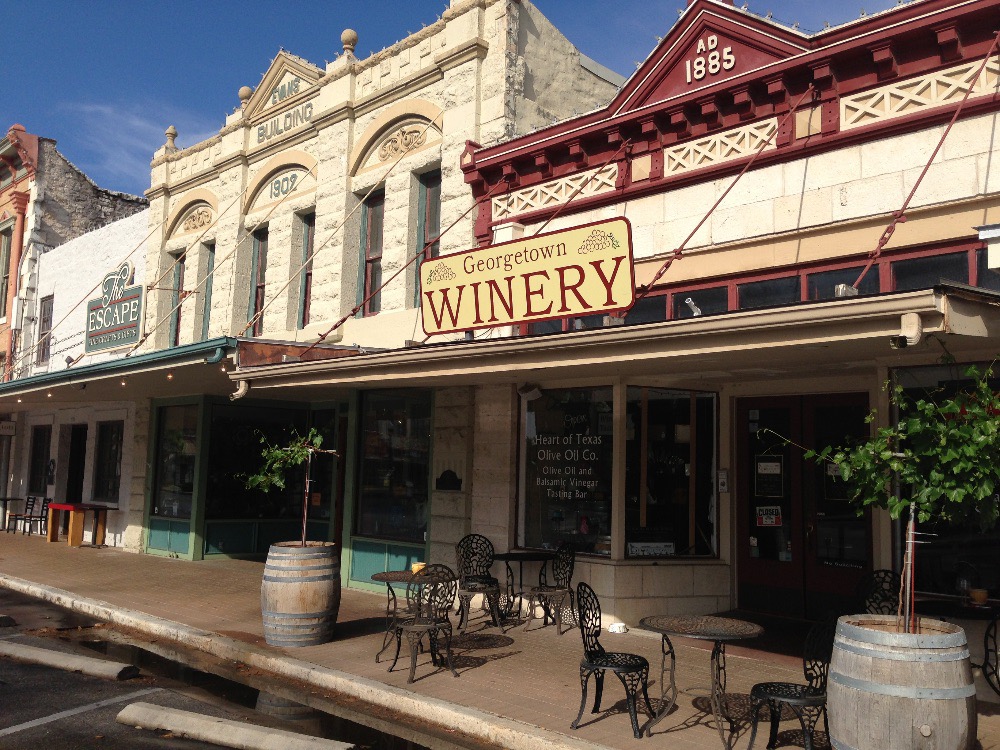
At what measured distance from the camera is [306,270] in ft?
52.7

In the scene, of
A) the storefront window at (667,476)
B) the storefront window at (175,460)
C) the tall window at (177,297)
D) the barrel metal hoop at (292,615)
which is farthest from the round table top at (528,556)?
the tall window at (177,297)

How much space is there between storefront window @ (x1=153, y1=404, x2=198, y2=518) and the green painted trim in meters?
2.65

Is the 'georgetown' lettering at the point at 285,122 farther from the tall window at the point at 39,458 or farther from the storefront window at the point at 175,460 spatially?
the tall window at the point at 39,458

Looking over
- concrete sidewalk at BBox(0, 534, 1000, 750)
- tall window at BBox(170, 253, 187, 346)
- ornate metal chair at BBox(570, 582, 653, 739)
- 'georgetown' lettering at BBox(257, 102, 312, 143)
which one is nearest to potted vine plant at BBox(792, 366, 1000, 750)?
concrete sidewalk at BBox(0, 534, 1000, 750)

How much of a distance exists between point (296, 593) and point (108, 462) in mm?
13389

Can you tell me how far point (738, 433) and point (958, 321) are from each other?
4981 millimetres

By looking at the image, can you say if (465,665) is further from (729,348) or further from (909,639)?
(909,639)

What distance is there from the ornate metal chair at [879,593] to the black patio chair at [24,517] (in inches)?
798

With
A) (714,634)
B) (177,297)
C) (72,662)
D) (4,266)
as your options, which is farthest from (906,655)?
(4,266)

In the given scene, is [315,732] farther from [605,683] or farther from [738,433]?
[738,433]

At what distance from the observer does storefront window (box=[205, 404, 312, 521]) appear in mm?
16828

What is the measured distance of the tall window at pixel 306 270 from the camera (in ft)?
52.2

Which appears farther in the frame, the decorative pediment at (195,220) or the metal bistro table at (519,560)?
the decorative pediment at (195,220)

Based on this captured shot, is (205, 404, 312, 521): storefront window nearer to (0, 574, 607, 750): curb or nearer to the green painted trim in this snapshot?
the green painted trim
